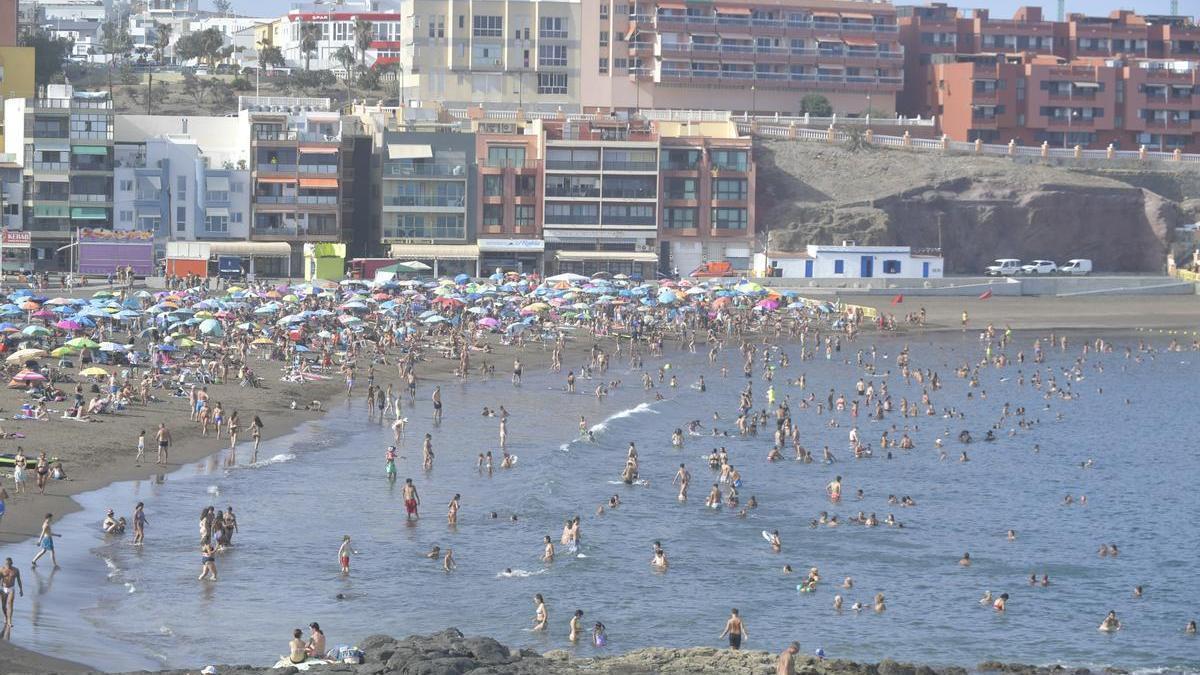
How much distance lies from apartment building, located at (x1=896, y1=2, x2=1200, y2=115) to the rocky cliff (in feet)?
65.2

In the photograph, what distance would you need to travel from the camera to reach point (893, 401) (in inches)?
2761

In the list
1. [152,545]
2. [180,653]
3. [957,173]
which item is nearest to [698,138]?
[957,173]

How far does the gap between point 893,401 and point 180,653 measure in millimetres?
42334

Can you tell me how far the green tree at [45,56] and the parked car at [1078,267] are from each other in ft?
246

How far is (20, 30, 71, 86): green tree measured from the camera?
138 meters

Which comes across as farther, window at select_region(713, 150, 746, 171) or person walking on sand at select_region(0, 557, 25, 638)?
window at select_region(713, 150, 746, 171)

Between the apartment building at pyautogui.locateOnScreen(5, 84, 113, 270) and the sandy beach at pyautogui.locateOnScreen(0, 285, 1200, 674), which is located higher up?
the apartment building at pyautogui.locateOnScreen(5, 84, 113, 270)

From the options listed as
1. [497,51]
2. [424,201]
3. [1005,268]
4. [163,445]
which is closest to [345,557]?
[163,445]

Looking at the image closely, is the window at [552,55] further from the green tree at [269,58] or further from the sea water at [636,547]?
the sea water at [636,547]

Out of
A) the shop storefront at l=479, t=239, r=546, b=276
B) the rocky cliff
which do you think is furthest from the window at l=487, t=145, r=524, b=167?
the rocky cliff

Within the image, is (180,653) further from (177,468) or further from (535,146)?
(535,146)

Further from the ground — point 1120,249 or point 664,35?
point 664,35

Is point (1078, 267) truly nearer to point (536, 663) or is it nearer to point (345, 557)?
point (345, 557)

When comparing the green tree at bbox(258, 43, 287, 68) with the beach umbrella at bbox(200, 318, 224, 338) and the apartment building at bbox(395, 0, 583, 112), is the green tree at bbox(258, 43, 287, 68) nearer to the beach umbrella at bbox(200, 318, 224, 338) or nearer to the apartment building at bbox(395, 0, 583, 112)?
the apartment building at bbox(395, 0, 583, 112)
